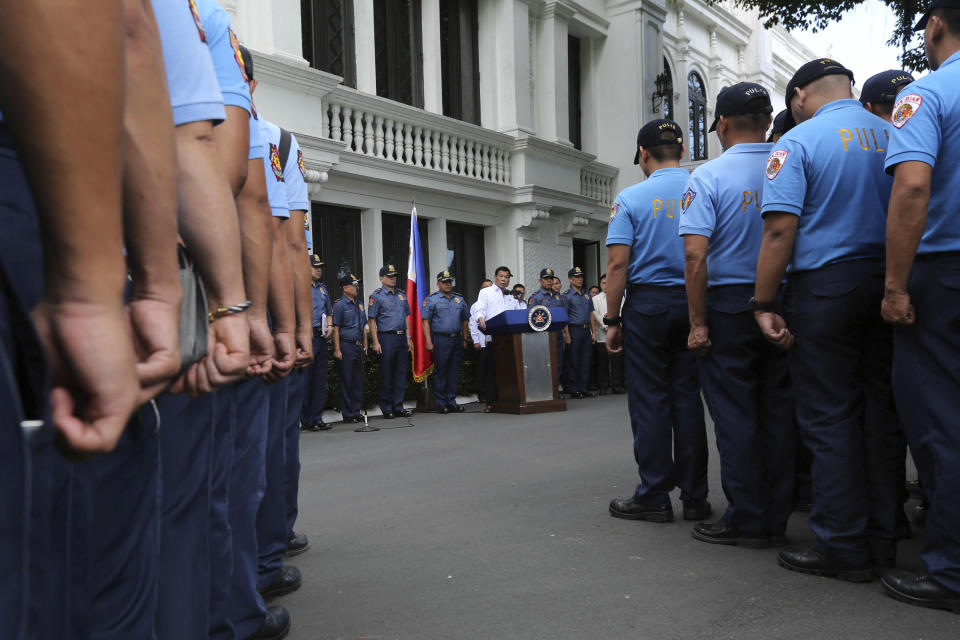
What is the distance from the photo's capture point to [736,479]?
362cm

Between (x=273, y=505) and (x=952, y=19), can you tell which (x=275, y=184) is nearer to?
(x=273, y=505)

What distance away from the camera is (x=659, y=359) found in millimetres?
4156

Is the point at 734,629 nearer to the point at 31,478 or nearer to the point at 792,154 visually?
the point at 792,154

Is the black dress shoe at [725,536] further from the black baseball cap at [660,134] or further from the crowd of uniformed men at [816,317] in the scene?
the black baseball cap at [660,134]

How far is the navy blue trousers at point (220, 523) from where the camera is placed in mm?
2062

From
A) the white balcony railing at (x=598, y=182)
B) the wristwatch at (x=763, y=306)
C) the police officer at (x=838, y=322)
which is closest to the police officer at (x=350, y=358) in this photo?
the wristwatch at (x=763, y=306)

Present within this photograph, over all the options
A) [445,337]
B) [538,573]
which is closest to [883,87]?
[538,573]

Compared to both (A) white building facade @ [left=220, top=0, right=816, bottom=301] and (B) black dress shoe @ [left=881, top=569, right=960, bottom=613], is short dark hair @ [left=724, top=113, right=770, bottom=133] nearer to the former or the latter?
(B) black dress shoe @ [left=881, top=569, right=960, bottom=613]

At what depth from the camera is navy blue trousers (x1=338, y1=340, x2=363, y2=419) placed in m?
10.2

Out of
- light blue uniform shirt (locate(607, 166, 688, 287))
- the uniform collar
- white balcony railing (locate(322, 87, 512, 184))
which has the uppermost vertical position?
white balcony railing (locate(322, 87, 512, 184))

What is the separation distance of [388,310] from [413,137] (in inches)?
150

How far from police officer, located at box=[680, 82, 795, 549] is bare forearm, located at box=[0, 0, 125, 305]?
125 inches

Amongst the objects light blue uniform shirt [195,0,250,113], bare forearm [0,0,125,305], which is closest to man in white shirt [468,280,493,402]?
light blue uniform shirt [195,0,250,113]

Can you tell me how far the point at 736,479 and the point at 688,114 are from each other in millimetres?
20249
